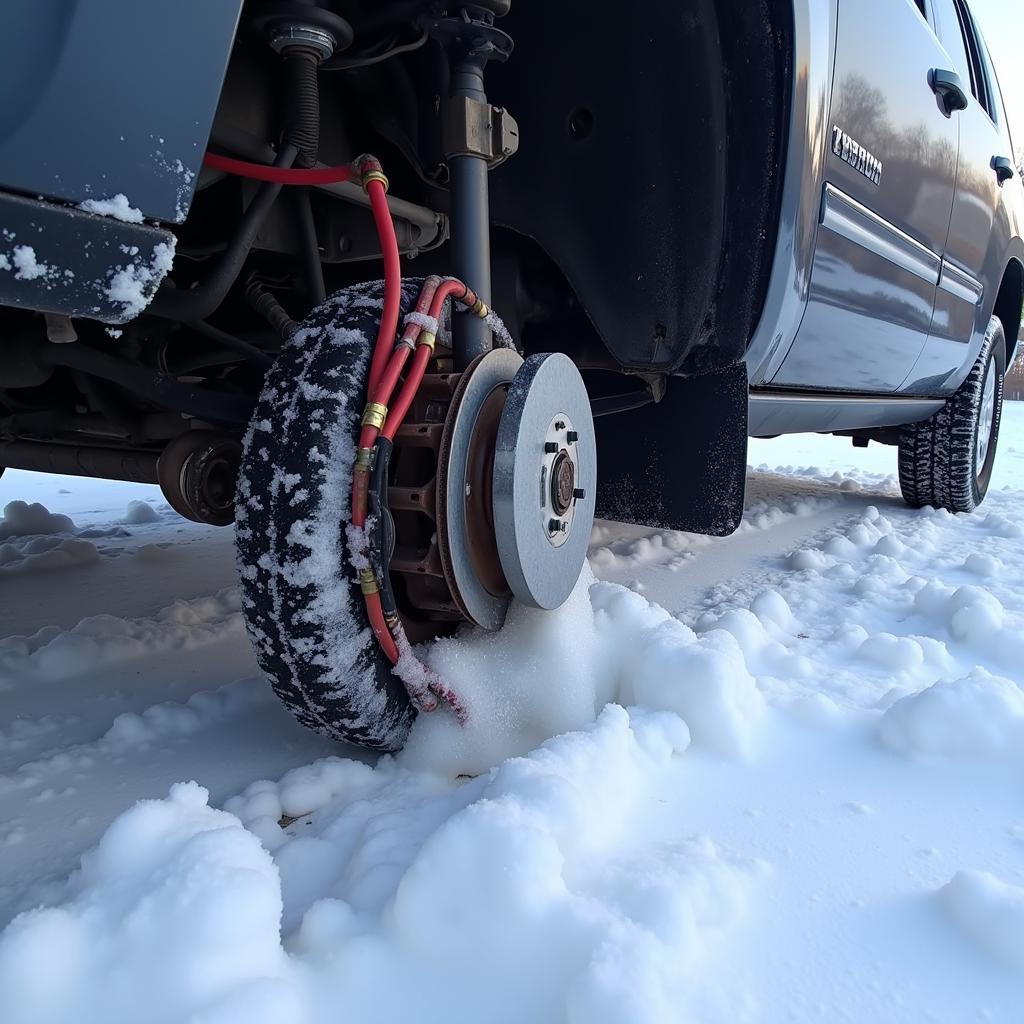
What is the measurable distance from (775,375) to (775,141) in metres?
0.50

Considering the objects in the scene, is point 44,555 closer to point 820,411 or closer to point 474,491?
point 474,491

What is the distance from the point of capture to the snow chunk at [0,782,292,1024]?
66 cm

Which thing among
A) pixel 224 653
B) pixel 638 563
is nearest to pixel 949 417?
pixel 638 563

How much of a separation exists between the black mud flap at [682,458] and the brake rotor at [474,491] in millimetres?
645

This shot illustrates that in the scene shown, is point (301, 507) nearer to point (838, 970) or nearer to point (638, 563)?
point (838, 970)

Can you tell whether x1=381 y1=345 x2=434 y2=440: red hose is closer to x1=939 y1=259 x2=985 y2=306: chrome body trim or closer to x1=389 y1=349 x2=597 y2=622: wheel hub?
x1=389 y1=349 x2=597 y2=622: wheel hub

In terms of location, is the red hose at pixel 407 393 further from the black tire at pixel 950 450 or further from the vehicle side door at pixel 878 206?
the black tire at pixel 950 450

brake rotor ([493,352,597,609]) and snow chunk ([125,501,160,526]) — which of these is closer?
brake rotor ([493,352,597,609])

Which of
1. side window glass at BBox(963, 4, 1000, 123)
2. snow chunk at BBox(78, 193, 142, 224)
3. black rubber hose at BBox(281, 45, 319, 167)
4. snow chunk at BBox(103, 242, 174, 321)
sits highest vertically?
side window glass at BBox(963, 4, 1000, 123)

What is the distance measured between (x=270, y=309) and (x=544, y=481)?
587mm

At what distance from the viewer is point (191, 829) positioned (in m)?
0.82

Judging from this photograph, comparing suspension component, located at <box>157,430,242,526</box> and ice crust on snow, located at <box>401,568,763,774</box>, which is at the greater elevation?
suspension component, located at <box>157,430,242,526</box>

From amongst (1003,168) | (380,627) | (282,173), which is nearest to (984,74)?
(1003,168)

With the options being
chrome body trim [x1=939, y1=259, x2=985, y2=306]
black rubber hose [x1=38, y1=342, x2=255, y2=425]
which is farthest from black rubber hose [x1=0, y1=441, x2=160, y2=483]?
chrome body trim [x1=939, y1=259, x2=985, y2=306]
